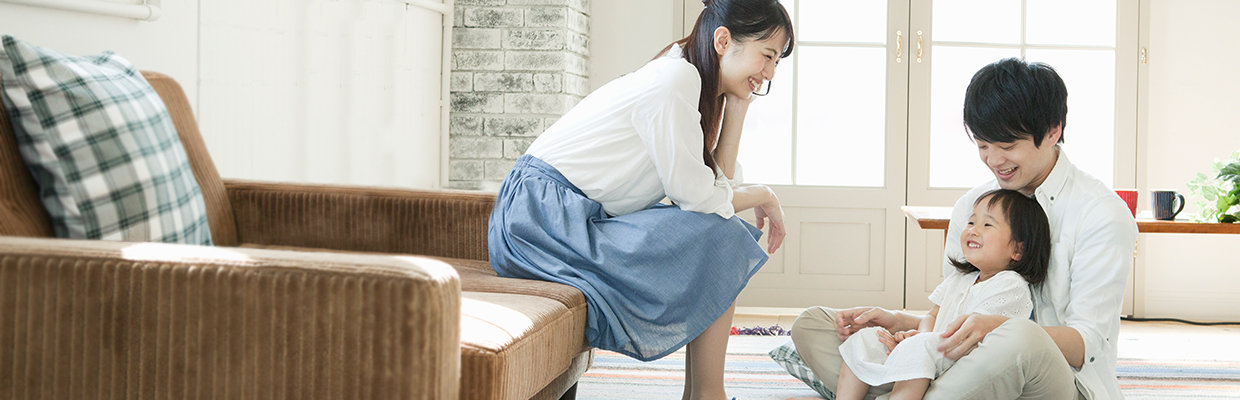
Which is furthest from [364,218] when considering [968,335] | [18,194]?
[968,335]

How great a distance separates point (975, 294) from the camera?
1577 mm

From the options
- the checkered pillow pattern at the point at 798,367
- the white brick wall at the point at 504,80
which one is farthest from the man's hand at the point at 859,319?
the white brick wall at the point at 504,80

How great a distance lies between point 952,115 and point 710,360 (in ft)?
8.62

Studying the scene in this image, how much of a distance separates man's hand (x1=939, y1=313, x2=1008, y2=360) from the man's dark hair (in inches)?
12.0

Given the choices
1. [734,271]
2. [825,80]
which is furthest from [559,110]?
[734,271]

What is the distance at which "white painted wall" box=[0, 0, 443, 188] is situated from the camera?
201 cm

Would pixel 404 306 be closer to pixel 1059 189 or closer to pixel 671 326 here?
pixel 671 326

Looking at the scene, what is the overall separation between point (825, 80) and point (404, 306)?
128 inches

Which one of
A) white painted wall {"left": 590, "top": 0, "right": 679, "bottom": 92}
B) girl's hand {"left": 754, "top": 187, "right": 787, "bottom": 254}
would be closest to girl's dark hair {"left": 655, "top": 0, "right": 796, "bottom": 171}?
girl's hand {"left": 754, "top": 187, "right": 787, "bottom": 254}

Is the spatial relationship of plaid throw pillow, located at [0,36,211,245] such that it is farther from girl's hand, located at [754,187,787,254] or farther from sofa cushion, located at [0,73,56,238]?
girl's hand, located at [754,187,787,254]

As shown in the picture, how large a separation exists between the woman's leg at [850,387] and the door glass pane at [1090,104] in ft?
8.55

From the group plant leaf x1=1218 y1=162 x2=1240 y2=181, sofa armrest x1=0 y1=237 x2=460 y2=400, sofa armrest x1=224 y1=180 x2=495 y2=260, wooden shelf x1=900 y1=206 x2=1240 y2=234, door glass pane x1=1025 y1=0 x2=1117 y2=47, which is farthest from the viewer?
door glass pane x1=1025 y1=0 x2=1117 y2=47

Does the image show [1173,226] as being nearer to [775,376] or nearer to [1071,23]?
[775,376]

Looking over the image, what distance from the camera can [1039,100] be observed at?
4.79 feet
